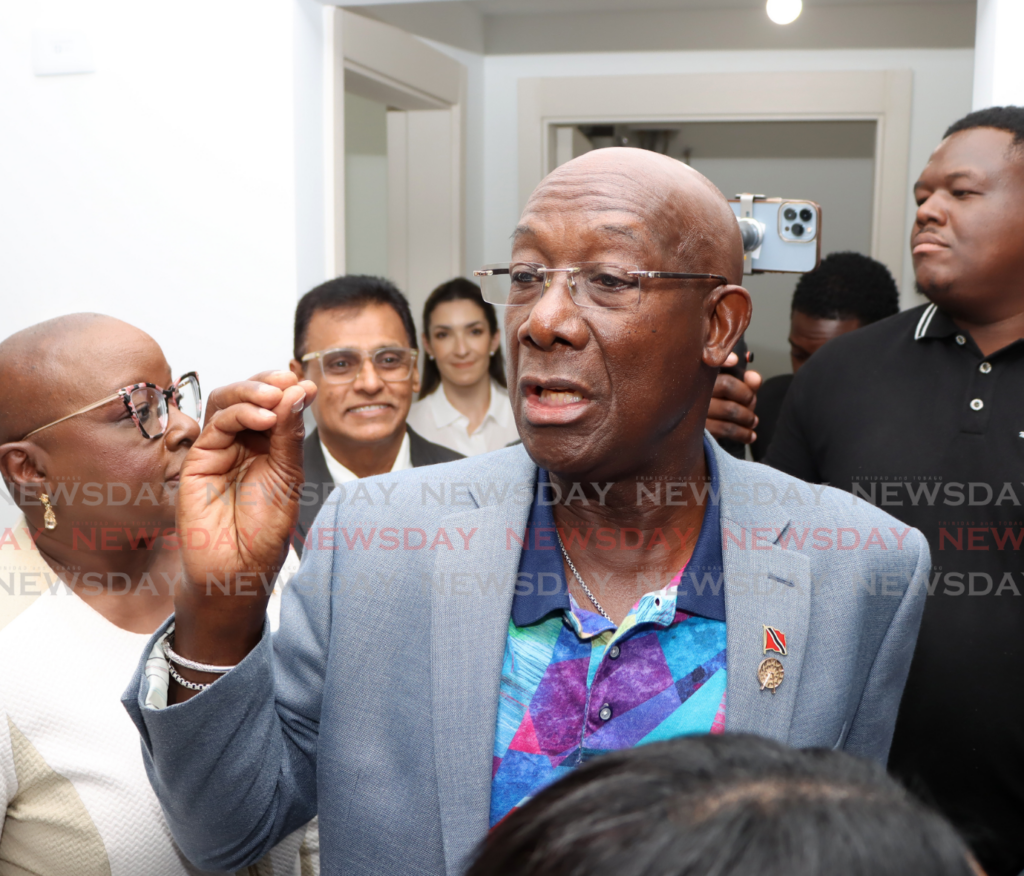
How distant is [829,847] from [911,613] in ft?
2.73

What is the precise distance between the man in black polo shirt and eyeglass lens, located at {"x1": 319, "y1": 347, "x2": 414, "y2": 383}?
3.27ft

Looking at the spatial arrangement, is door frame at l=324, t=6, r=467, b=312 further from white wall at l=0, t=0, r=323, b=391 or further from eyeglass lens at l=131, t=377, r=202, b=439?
eyeglass lens at l=131, t=377, r=202, b=439

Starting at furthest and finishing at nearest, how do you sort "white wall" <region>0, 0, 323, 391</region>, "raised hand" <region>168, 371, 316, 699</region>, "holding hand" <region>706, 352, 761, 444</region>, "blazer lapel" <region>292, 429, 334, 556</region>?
1. "white wall" <region>0, 0, 323, 391</region>
2. "blazer lapel" <region>292, 429, 334, 556</region>
3. "holding hand" <region>706, 352, 761, 444</region>
4. "raised hand" <region>168, 371, 316, 699</region>

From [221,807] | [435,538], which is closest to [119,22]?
[435,538]

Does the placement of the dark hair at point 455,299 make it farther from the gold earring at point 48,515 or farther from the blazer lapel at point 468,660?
the blazer lapel at point 468,660

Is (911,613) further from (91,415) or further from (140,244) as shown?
(140,244)

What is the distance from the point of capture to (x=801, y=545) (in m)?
1.15

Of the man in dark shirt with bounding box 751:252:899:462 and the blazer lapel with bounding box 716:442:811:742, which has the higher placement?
the man in dark shirt with bounding box 751:252:899:462

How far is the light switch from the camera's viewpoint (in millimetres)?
2709

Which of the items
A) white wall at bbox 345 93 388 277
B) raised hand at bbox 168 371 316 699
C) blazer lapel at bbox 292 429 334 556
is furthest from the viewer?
white wall at bbox 345 93 388 277

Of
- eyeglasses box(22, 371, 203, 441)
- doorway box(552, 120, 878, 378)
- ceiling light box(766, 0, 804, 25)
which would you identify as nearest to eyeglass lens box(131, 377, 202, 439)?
eyeglasses box(22, 371, 203, 441)

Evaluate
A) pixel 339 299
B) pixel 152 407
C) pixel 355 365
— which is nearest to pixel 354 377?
pixel 355 365

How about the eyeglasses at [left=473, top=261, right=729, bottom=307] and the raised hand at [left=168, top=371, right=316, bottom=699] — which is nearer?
the raised hand at [left=168, top=371, right=316, bottom=699]

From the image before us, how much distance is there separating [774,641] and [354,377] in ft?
5.03
